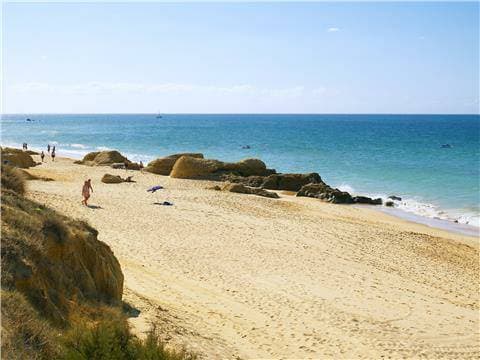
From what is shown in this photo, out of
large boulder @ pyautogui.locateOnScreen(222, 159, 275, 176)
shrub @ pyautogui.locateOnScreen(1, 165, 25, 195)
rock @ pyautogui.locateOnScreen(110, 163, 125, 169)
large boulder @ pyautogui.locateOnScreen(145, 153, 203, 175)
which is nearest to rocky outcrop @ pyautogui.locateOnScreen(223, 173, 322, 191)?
large boulder @ pyautogui.locateOnScreen(222, 159, 275, 176)

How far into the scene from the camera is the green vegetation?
5562 millimetres

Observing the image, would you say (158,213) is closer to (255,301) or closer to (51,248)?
(255,301)

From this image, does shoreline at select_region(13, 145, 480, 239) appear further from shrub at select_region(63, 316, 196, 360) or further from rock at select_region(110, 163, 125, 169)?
shrub at select_region(63, 316, 196, 360)

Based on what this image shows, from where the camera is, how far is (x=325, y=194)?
32.2m

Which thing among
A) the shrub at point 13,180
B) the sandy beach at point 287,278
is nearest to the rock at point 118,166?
the sandy beach at point 287,278

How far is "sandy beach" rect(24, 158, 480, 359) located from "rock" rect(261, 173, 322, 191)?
883 cm

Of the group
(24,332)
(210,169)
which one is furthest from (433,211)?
(24,332)

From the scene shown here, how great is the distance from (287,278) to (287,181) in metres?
21.7

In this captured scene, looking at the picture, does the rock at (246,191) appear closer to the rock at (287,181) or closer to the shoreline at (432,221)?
the rock at (287,181)

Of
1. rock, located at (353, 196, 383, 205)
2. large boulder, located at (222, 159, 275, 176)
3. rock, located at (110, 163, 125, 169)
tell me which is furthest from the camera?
rock, located at (110, 163, 125, 169)

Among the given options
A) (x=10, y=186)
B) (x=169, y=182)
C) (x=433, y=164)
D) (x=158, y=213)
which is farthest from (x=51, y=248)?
(x=433, y=164)

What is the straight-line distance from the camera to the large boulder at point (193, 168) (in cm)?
3641

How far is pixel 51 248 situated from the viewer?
802 cm

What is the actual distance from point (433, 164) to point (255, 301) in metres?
47.6
